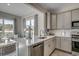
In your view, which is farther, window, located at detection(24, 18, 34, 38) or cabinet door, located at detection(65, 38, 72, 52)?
cabinet door, located at detection(65, 38, 72, 52)

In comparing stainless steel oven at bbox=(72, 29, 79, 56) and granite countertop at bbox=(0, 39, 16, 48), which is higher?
granite countertop at bbox=(0, 39, 16, 48)

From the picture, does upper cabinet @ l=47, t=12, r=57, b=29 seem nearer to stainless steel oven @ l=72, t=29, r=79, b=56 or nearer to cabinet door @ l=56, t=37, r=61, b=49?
cabinet door @ l=56, t=37, r=61, b=49

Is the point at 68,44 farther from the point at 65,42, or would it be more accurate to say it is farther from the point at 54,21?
the point at 54,21

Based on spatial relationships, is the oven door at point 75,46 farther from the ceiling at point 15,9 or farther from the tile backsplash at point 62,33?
the ceiling at point 15,9

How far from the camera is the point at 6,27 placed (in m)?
1.13

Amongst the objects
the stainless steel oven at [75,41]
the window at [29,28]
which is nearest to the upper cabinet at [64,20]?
the stainless steel oven at [75,41]

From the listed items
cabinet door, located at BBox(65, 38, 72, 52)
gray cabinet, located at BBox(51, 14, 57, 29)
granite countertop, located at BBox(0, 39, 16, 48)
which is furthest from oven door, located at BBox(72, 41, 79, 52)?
granite countertop, located at BBox(0, 39, 16, 48)

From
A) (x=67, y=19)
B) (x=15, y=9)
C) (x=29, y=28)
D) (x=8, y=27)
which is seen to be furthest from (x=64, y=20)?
(x=8, y=27)

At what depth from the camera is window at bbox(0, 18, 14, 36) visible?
1090 millimetres

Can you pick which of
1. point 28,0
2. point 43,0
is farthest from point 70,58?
point 28,0

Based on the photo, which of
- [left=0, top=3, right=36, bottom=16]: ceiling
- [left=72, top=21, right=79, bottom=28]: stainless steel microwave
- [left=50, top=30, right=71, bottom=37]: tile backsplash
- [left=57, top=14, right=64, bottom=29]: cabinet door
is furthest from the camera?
[left=50, top=30, right=71, bottom=37]: tile backsplash

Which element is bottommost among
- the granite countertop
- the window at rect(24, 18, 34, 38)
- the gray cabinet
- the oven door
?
the oven door

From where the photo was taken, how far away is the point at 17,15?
1.21 m

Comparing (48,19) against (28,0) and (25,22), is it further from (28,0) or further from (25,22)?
(28,0)
